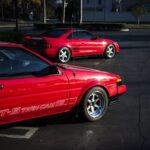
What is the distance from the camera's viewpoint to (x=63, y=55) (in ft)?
55.6

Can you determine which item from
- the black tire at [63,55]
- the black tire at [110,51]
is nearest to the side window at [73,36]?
the black tire at [63,55]

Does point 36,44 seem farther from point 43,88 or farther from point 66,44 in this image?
point 43,88

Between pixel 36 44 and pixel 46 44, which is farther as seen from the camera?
pixel 36 44

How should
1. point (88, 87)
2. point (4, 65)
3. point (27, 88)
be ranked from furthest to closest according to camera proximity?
point (88, 87)
point (27, 88)
point (4, 65)

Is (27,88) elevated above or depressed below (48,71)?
below

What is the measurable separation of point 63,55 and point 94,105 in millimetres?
9543

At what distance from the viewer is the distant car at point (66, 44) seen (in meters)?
16.7

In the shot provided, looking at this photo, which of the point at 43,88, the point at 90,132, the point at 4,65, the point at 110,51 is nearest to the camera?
the point at 4,65

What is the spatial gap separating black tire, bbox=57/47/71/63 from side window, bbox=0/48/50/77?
1006 cm

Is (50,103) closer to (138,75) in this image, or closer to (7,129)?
(7,129)

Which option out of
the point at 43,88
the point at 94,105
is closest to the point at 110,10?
the point at 94,105

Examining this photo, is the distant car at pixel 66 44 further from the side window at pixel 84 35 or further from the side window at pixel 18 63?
the side window at pixel 18 63

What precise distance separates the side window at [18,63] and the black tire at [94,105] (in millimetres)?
997

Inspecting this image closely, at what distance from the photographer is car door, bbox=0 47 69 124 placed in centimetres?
621
